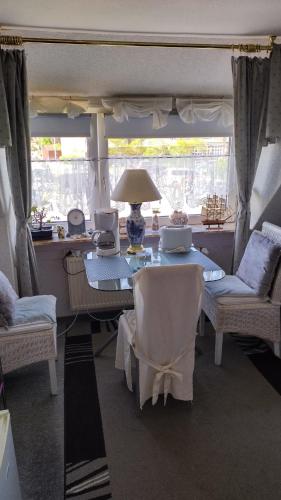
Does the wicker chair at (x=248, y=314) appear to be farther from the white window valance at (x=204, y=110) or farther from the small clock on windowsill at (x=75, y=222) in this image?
the white window valance at (x=204, y=110)

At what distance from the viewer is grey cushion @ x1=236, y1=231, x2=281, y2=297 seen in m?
2.37

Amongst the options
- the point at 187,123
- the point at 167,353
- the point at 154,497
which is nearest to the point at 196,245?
the point at 187,123

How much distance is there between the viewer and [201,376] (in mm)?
2361

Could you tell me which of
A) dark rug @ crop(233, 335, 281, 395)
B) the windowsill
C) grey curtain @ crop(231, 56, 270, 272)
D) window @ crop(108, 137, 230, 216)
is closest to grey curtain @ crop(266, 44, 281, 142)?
grey curtain @ crop(231, 56, 270, 272)

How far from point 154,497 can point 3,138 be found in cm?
226

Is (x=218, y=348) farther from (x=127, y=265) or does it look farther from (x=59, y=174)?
(x=59, y=174)

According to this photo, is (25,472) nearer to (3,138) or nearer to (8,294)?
(8,294)

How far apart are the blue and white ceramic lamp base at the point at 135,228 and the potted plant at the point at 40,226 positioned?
745 mm

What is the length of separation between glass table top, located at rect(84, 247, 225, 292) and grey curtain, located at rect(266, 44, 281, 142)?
3.64ft

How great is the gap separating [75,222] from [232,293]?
1482 millimetres

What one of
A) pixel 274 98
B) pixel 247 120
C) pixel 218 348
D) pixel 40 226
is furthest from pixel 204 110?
pixel 218 348

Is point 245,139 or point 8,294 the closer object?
point 8,294

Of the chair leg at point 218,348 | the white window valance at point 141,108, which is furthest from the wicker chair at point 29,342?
the white window valance at point 141,108

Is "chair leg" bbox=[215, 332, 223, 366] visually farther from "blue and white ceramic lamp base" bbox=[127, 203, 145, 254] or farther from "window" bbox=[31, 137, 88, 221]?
"window" bbox=[31, 137, 88, 221]
